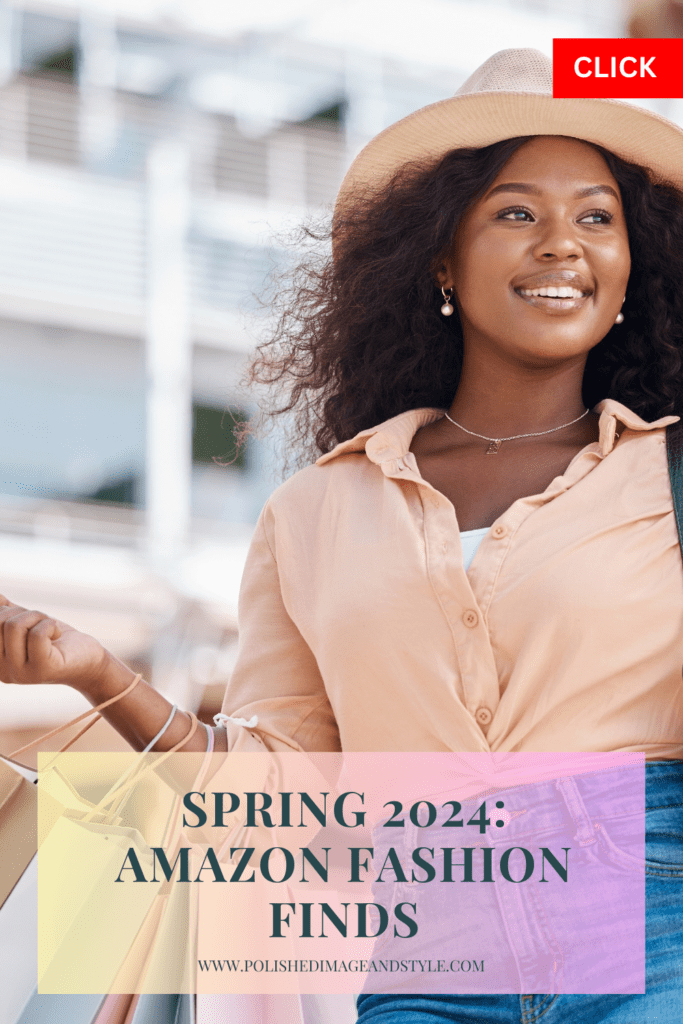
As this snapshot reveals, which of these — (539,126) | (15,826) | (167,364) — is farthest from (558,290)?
(167,364)

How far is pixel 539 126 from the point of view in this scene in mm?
2121

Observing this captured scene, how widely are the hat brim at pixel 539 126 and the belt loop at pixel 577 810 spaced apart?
3.42ft

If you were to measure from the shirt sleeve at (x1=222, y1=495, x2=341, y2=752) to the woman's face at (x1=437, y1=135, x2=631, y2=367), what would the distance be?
0.52 m

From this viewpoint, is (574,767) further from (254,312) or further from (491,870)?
(254,312)

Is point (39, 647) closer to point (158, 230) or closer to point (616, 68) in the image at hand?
point (616, 68)

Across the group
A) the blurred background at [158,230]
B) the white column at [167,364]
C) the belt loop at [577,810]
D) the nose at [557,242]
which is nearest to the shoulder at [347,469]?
the nose at [557,242]

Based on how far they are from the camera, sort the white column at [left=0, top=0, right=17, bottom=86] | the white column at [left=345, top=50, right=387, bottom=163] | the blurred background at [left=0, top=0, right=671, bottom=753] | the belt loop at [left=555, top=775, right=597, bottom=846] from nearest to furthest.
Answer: the belt loop at [left=555, top=775, right=597, bottom=846], the blurred background at [left=0, top=0, right=671, bottom=753], the white column at [left=0, top=0, right=17, bottom=86], the white column at [left=345, top=50, right=387, bottom=163]

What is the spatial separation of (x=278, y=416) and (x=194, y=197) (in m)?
7.23

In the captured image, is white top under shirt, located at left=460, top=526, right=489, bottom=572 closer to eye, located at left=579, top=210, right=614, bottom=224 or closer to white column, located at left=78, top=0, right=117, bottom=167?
eye, located at left=579, top=210, right=614, bottom=224

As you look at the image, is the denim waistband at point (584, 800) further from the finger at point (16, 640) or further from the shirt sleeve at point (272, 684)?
the finger at point (16, 640)

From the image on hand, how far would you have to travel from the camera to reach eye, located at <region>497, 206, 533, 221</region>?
6.89ft

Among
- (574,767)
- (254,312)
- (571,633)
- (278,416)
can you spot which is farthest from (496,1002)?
(254,312)

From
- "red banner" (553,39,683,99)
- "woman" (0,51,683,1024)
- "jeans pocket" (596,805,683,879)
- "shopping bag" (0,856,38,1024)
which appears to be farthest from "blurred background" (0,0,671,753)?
"jeans pocket" (596,805,683,879)

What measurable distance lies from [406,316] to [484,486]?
49cm
